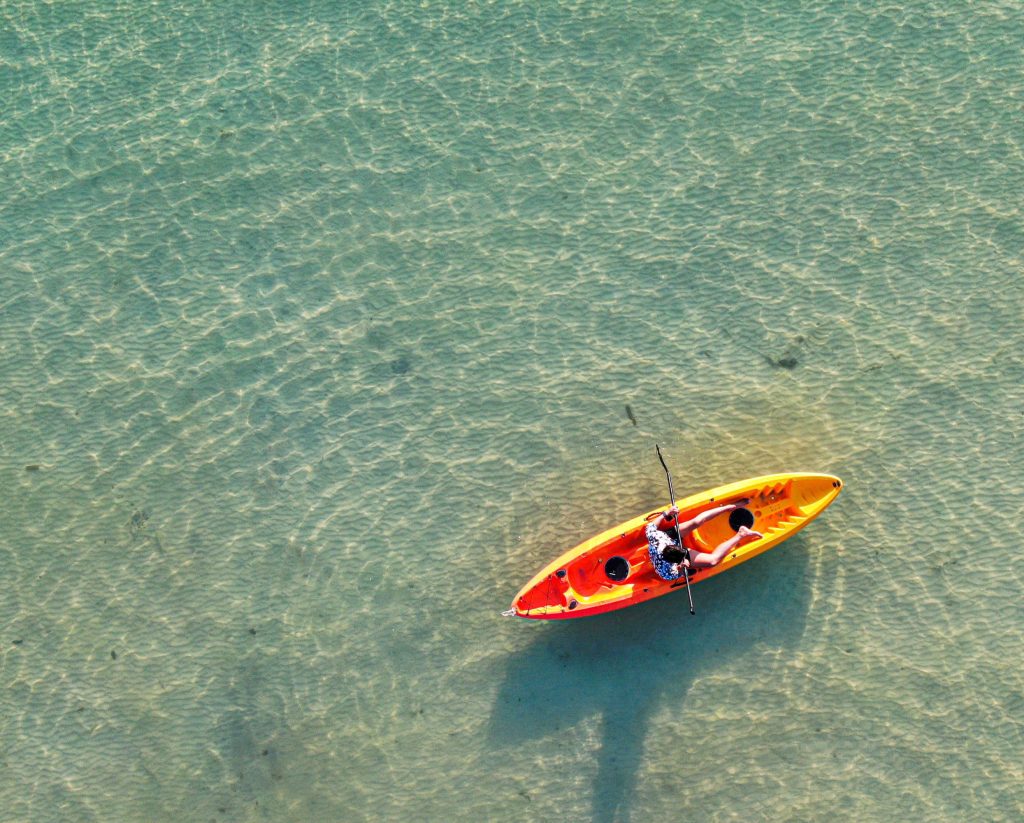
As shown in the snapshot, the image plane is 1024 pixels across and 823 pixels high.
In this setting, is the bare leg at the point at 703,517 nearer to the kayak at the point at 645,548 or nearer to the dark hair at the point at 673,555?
the kayak at the point at 645,548

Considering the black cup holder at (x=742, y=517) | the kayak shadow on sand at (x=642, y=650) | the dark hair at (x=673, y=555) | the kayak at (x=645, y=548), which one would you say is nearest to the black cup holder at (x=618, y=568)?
the kayak at (x=645, y=548)

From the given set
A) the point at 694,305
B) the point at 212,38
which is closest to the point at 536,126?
the point at 694,305

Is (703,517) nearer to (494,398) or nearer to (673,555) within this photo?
(673,555)

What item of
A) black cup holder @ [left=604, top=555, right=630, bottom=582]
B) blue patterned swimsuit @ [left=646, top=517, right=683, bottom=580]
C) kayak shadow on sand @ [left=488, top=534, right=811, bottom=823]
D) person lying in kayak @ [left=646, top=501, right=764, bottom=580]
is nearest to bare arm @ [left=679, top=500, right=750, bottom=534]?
person lying in kayak @ [left=646, top=501, right=764, bottom=580]

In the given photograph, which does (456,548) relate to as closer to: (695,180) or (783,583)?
(783,583)

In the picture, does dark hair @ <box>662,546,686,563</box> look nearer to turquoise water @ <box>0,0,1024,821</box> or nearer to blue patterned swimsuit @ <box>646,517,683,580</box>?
blue patterned swimsuit @ <box>646,517,683,580</box>

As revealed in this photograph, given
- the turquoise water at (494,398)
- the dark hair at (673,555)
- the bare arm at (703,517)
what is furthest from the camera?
the turquoise water at (494,398)
